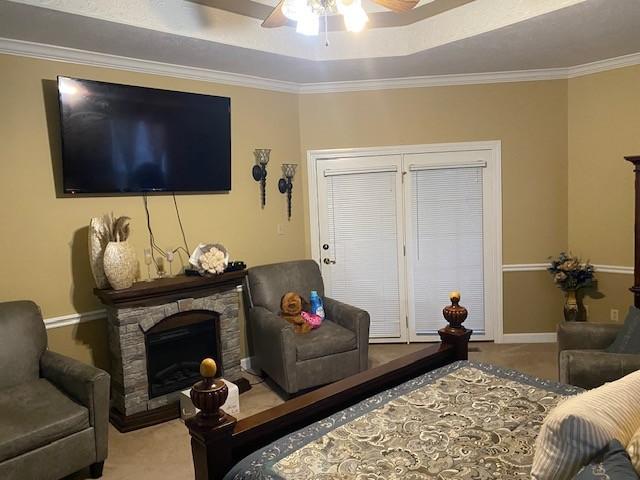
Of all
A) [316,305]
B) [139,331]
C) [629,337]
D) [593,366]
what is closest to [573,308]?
[629,337]

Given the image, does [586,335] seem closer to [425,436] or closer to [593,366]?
[593,366]

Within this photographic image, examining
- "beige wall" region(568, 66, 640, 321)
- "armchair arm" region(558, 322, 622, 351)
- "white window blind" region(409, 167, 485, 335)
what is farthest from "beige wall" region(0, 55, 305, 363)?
"beige wall" region(568, 66, 640, 321)

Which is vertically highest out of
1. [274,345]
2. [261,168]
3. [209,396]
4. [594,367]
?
[261,168]

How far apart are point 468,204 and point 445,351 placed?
7.99 feet

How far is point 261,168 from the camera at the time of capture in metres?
4.46

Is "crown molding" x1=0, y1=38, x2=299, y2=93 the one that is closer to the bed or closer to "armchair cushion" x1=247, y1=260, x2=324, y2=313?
"armchair cushion" x1=247, y1=260, x2=324, y2=313

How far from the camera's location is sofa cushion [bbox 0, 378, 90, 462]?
2.36 m

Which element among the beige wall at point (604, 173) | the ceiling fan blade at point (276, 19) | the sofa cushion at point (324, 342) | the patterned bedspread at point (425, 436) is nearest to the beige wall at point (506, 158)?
the beige wall at point (604, 173)

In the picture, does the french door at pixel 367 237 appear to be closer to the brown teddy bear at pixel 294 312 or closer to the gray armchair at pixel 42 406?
the brown teddy bear at pixel 294 312

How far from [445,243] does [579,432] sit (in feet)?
11.6

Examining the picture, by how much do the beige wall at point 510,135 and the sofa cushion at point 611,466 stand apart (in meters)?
3.64

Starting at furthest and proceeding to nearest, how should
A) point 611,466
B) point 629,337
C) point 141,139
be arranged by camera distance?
point 141,139 → point 629,337 → point 611,466

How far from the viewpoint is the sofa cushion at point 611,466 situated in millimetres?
1187

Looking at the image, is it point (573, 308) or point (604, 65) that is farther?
point (573, 308)
